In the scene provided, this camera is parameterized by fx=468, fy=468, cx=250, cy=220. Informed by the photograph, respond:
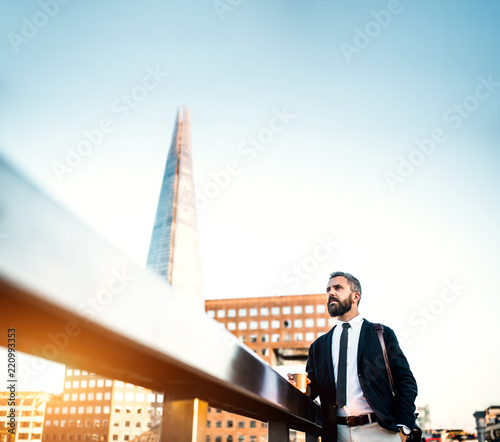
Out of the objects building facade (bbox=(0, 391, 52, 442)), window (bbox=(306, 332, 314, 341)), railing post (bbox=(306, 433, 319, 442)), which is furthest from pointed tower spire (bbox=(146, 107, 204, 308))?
building facade (bbox=(0, 391, 52, 442))

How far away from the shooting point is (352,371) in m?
2.82

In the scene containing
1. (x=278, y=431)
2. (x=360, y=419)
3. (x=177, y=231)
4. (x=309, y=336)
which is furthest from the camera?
(x=177, y=231)

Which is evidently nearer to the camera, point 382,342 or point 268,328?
point 382,342

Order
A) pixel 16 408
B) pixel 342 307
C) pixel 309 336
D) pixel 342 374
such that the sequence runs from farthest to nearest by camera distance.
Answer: pixel 309 336, pixel 342 307, pixel 342 374, pixel 16 408

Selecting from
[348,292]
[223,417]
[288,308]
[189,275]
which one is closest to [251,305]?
[288,308]

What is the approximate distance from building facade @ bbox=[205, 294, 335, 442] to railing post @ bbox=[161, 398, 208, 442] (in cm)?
6997

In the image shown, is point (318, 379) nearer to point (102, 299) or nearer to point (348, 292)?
point (348, 292)

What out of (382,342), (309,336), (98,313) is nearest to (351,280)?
(382,342)

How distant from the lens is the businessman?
266cm

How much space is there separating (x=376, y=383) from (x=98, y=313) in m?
2.47

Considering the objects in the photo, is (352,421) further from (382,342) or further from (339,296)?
(339,296)

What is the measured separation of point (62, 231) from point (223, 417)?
247 feet

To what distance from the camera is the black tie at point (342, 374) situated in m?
2.71

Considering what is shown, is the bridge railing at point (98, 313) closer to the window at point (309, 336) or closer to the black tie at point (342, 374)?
the black tie at point (342, 374)
